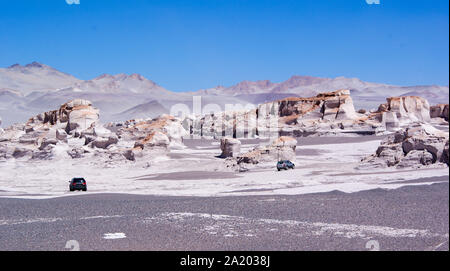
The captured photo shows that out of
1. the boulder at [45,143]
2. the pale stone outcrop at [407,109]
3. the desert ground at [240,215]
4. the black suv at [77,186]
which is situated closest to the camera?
the desert ground at [240,215]

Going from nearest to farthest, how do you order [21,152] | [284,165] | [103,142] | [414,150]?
[414,150]
[284,165]
[21,152]
[103,142]

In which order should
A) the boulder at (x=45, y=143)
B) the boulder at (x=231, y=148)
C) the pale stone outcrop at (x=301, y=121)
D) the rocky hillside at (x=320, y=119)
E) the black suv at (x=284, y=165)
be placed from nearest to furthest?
the black suv at (x=284, y=165) < the boulder at (x=231, y=148) < the boulder at (x=45, y=143) < the pale stone outcrop at (x=301, y=121) < the rocky hillside at (x=320, y=119)

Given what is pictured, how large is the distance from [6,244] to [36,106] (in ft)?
517

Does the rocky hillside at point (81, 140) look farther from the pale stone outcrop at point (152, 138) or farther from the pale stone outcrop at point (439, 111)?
the pale stone outcrop at point (439, 111)

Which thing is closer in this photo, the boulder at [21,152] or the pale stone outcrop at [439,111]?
the boulder at [21,152]

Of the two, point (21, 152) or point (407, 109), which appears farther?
point (407, 109)

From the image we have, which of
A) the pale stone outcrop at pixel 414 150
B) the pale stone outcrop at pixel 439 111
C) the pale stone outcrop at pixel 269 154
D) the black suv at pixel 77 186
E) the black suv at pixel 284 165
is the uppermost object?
the pale stone outcrop at pixel 439 111

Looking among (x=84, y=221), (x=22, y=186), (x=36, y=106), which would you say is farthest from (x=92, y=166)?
(x=36, y=106)

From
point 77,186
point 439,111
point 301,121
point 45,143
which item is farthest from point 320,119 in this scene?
point 77,186

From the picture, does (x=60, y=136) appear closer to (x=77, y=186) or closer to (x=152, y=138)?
(x=152, y=138)

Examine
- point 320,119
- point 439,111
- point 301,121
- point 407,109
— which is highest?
point 407,109

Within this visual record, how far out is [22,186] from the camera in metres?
19.8

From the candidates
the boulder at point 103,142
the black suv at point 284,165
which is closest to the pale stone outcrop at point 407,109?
the boulder at point 103,142
